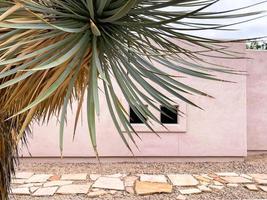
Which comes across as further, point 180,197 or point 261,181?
point 261,181

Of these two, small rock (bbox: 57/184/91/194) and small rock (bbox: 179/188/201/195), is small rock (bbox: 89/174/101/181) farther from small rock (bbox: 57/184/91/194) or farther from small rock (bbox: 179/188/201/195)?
small rock (bbox: 179/188/201/195)

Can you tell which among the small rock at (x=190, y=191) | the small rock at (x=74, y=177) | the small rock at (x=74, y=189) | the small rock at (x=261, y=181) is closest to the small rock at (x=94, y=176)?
the small rock at (x=74, y=177)

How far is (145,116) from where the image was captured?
5.79 feet

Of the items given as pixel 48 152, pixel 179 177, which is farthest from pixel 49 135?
pixel 179 177

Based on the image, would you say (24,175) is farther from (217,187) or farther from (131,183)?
(217,187)

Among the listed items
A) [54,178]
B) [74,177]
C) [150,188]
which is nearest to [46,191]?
[54,178]

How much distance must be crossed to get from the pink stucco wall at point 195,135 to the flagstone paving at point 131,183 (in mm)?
1391

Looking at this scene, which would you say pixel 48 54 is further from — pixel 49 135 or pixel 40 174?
pixel 49 135

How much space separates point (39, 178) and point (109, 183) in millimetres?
1706

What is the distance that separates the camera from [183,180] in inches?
313

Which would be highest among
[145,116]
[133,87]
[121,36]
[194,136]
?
[121,36]

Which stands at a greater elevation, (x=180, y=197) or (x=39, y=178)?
(x=39, y=178)

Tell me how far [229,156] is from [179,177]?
263 cm

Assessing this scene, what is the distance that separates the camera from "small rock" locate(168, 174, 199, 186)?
7730 mm
